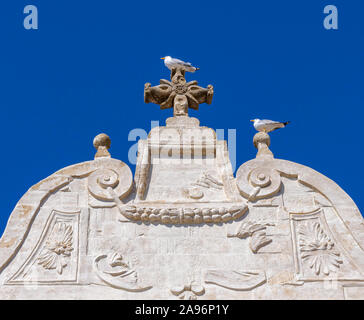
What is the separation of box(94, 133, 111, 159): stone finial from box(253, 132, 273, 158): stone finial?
2.43 m

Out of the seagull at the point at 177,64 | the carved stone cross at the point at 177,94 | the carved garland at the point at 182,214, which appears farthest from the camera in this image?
the seagull at the point at 177,64

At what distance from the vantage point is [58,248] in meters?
9.34

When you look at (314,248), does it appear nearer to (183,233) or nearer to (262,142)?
(183,233)

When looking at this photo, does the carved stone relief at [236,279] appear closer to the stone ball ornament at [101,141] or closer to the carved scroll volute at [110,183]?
the carved scroll volute at [110,183]

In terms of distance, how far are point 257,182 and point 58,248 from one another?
3122 mm

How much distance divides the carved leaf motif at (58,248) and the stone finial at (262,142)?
3316mm

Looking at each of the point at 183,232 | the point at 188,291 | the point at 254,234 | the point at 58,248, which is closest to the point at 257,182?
the point at 254,234

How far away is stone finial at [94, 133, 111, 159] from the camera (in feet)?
34.5

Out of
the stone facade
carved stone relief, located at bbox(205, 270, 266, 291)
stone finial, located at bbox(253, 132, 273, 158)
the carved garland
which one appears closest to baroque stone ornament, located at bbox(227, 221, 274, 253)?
the stone facade

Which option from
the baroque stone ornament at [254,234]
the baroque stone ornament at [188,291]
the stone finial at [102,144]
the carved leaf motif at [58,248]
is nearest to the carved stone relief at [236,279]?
the baroque stone ornament at [188,291]

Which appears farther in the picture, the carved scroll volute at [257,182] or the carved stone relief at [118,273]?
the carved scroll volute at [257,182]

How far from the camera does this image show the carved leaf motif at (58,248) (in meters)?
9.20
